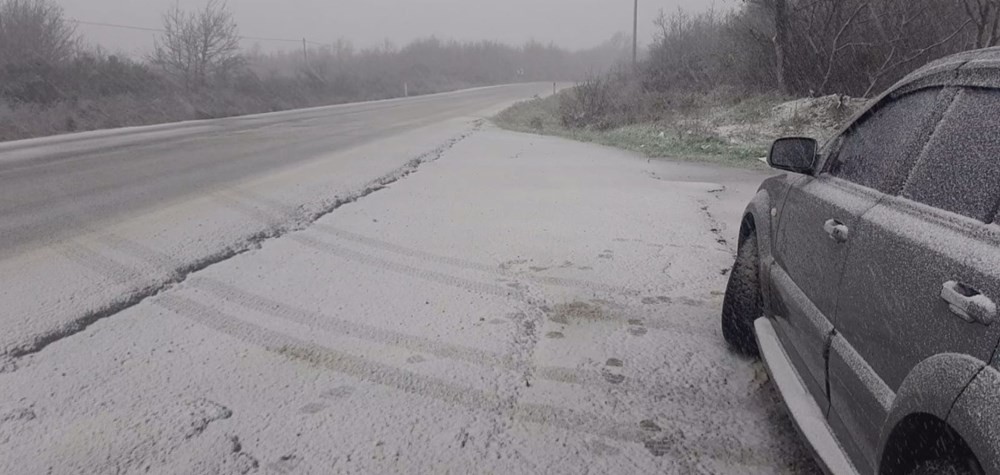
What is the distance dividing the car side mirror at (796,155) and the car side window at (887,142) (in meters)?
0.10

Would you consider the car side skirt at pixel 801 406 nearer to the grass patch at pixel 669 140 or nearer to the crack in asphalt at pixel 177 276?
the crack in asphalt at pixel 177 276

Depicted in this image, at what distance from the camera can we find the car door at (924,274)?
5.04 ft

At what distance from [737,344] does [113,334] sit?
356 centimetres

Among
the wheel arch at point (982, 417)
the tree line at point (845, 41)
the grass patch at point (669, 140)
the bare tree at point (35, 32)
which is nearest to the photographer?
the wheel arch at point (982, 417)

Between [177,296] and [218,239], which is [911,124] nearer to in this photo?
[177,296]

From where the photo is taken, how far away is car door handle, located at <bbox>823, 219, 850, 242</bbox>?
230 cm

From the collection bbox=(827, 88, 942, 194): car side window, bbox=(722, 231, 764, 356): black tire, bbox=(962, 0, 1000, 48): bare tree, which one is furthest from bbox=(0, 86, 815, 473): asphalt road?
bbox=(962, 0, 1000, 48): bare tree

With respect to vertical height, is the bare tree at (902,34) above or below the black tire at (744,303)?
above

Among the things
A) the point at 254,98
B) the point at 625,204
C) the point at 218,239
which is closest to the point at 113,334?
the point at 218,239

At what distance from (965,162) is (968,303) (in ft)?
2.02

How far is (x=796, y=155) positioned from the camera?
3.04 metres

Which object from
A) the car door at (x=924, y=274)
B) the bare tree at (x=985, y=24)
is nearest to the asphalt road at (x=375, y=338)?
the car door at (x=924, y=274)

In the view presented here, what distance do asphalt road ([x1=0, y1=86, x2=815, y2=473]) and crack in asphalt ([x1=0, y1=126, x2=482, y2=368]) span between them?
3cm

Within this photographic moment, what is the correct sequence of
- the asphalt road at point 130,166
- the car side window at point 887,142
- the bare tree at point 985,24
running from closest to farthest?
the car side window at point 887,142, the asphalt road at point 130,166, the bare tree at point 985,24
